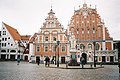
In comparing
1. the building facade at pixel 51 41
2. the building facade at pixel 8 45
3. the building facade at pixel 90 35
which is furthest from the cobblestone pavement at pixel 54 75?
the building facade at pixel 8 45

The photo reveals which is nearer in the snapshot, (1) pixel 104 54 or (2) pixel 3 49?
(1) pixel 104 54

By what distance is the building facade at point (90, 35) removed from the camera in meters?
49.1

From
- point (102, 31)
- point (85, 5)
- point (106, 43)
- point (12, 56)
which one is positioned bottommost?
point (12, 56)

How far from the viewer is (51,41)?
164ft

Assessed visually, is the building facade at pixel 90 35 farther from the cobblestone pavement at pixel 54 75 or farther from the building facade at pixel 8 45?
the cobblestone pavement at pixel 54 75

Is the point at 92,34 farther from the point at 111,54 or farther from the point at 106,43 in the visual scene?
the point at 111,54

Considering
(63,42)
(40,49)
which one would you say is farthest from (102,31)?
(40,49)

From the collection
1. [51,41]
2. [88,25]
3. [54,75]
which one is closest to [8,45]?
[51,41]

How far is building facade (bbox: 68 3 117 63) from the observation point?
49.1m

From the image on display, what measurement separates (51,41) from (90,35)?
1144cm

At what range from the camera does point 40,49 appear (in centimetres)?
5088

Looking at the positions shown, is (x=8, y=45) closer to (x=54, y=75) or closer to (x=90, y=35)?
(x=90, y=35)

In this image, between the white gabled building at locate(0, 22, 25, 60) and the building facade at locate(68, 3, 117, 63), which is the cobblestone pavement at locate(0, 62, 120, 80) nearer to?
the building facade at locate(68, 3, 117, 63)

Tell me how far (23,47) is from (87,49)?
2705 centimetres
